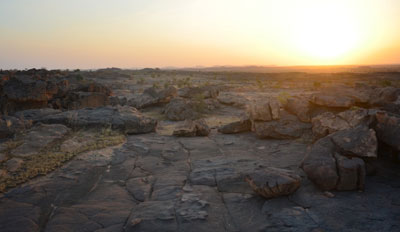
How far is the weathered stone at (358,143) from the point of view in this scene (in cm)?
487

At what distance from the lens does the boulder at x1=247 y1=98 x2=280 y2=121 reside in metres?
8.52

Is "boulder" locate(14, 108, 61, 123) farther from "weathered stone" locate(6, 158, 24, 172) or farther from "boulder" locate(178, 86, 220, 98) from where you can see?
"boulder" locate(178, 86, 220, 98)

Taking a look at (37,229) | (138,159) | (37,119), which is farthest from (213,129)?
(37,229)

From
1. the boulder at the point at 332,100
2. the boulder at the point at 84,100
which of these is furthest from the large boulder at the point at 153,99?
the boulder at the point at 332,100

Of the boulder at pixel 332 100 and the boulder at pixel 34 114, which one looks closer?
the boulder at pixel 332 100

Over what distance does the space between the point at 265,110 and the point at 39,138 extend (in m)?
6.68

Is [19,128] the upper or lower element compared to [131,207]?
upper

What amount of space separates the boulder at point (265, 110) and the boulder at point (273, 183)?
13.5ft

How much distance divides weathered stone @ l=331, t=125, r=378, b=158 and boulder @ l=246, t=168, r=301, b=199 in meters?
1.36

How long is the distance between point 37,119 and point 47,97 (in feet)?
12.3

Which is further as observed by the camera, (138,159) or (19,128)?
(19,128)

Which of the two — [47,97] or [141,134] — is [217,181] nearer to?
[141,134]

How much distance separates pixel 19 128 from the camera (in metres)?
8.04

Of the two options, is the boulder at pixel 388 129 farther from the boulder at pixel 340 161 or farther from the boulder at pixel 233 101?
the boulder at pixel 233 101
